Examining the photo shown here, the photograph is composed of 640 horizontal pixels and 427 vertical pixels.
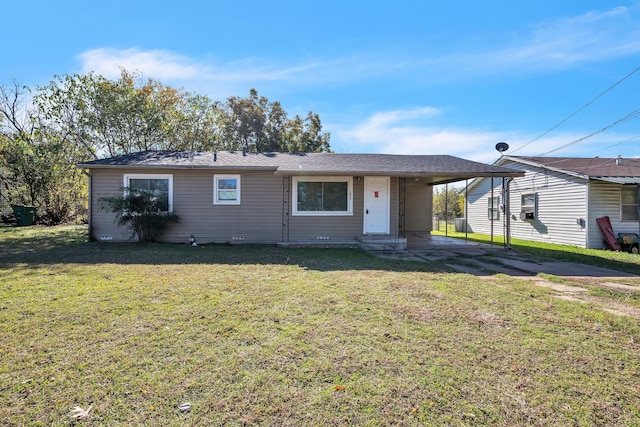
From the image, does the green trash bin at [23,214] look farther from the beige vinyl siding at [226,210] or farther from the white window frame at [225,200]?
the white window frame at [225,200]

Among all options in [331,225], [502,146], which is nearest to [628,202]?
[502,146]

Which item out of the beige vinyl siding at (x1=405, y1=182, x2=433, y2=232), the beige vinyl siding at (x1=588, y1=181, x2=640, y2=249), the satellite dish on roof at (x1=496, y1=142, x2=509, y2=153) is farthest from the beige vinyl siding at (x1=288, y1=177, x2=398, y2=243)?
the beige vinyl siding at (x1=588, y1=181, x2=640, y2=249)

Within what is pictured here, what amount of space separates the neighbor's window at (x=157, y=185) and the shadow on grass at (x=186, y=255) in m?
1.36

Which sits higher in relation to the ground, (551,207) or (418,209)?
(551,207)

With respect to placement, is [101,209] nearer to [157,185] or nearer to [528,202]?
[157,185]

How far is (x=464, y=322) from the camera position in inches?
139

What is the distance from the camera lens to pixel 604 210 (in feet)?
37.5

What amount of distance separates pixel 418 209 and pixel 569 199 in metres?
5.65

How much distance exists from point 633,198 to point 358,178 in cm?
999

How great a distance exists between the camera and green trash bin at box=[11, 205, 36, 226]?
16.0 m

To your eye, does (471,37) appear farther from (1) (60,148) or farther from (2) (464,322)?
(1) (60,148)

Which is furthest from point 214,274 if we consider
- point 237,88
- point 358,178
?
point 237,88

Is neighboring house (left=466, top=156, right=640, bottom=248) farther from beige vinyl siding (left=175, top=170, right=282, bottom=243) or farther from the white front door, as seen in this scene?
beige vinyl siding (left=175, top=170, right=282, bottom=243)

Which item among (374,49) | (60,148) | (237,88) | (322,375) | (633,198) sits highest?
(237,88)
